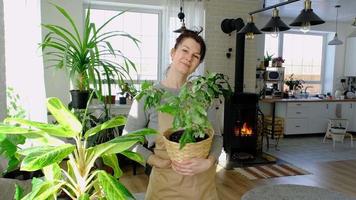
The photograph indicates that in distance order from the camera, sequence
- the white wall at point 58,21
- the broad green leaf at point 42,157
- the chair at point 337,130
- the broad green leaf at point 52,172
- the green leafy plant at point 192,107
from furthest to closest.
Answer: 1. the chair at point 337,130
2. the white wall at point 58,21
3. the green leafy plant at point 192,107
4. the broad green leaf at point 52,172
5. the broad green leaf at point 42,157

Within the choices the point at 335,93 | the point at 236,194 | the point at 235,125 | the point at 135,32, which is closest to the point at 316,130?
the point at 335,93

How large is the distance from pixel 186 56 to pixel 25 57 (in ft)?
6.19

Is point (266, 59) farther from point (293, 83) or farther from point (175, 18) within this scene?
point (175, 18)

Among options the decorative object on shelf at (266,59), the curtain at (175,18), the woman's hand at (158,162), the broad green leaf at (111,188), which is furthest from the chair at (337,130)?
the broad green leaf at (111,188)

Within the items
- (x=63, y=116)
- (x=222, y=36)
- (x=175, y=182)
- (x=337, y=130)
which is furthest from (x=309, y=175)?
(x=63, y=116)

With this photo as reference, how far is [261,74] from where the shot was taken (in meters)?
6.11

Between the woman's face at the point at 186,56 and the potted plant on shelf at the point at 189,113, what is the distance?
19 centimetres

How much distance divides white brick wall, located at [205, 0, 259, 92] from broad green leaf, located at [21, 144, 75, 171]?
182 inches

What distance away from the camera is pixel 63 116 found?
698mm

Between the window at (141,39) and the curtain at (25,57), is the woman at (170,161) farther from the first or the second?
the window at (141,39)

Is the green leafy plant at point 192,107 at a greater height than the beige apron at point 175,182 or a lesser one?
greater

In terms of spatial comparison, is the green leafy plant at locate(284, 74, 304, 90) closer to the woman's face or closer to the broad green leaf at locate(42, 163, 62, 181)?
the woman's face

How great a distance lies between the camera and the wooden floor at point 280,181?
3.38 meters

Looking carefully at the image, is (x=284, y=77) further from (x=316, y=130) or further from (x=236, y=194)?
(x=236, y=194)
